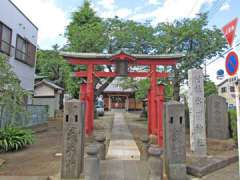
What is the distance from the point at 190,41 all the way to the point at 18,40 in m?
12.1

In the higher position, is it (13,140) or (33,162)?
(13,140)

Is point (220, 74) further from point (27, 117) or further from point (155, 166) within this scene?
point (27, 117)

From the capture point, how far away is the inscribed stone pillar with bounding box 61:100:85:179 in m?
5.36

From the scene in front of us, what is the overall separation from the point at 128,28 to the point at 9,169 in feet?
36.4

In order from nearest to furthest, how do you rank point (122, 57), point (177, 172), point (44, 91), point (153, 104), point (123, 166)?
point (177, 172)
point (123, 166)
point (153, 104)
point (122, 57)
point (44, 91)

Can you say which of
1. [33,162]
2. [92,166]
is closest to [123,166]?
[92,166]

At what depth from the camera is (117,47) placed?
15.2 meters

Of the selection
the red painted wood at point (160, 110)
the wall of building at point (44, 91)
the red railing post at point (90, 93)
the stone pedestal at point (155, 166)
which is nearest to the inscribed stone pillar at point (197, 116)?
the red painted wood at point (160, 110)

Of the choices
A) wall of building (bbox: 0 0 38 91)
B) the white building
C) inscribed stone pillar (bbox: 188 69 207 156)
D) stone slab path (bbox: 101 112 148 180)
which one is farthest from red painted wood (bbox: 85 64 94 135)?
wall of building (bbox: 0 0 38 91)

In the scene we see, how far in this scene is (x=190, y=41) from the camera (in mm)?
14844

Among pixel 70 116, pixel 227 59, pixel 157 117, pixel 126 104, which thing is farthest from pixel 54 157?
pixel 126 104

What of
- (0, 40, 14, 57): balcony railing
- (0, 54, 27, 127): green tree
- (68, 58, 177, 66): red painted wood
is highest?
(0, 40, 14, 57): balcony railing

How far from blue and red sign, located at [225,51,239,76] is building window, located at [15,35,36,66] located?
14.0 m

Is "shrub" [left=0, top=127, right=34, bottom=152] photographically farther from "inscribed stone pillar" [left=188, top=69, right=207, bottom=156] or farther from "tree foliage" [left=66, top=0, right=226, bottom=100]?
"tree foliage" [left=66, top=0, right=226, bottom=100]
